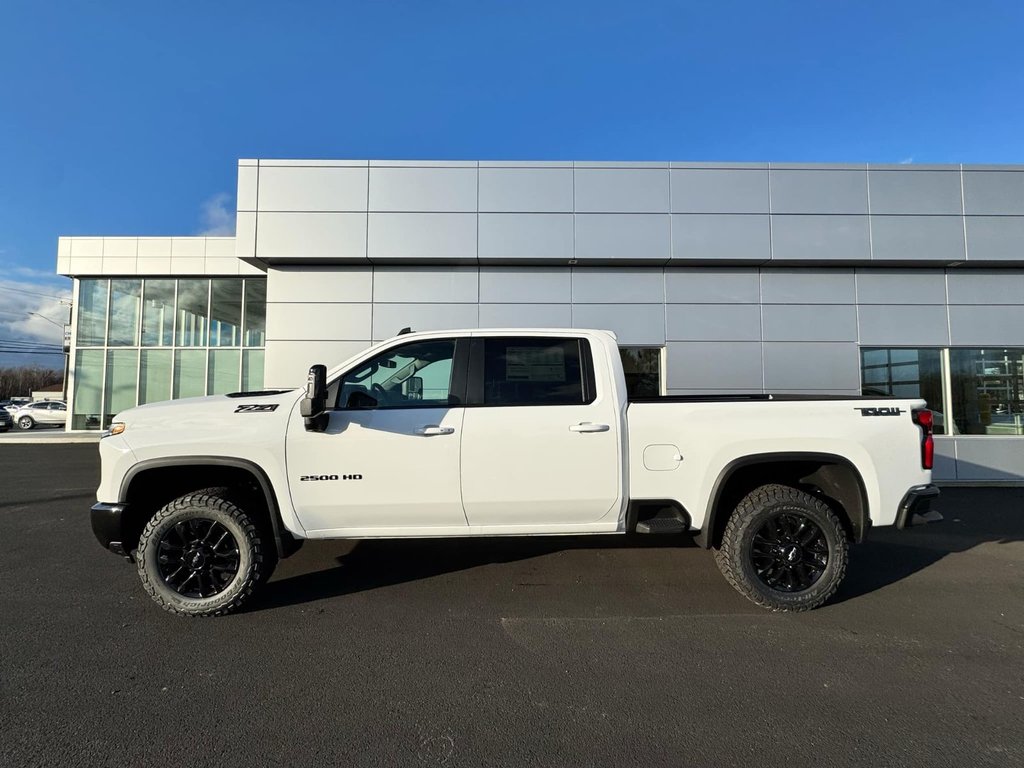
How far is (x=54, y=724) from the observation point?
2.57 meters

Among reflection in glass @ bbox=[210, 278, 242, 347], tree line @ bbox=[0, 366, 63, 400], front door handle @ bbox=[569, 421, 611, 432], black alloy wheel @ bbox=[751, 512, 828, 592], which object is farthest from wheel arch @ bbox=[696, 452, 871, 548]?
tree line @ bbox=[0, 366, 63, 400]

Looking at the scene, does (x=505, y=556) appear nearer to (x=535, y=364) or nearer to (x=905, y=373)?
(x=535, y=364)

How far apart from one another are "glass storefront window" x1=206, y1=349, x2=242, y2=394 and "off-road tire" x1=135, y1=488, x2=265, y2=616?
1636cm

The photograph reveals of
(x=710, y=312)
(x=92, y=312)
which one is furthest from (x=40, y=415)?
(x=710, y=312)

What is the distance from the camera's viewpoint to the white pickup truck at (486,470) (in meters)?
→ 3.73

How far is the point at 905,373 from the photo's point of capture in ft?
32.1

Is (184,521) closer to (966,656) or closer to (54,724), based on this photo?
(54,724)

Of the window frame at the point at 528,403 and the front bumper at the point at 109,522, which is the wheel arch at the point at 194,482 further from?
the window frame at the point at 528,403

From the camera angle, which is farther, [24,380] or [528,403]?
[24,380]

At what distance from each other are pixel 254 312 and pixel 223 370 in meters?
2.31

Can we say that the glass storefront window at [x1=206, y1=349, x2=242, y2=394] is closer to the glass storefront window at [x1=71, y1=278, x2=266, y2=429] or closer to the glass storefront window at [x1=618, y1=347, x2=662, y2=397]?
the glass storefront window at [x1=71, y1=278, x2=266, y2=429]

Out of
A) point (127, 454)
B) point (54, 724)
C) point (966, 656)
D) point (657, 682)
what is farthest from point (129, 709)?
point (966, 656)

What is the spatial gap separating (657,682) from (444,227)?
802 cm

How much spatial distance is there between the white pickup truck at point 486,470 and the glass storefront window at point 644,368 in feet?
18.1
